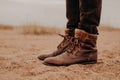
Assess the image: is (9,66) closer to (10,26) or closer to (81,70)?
(81,70)

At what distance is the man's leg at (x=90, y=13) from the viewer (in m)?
2.14

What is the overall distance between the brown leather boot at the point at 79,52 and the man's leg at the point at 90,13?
7 cm

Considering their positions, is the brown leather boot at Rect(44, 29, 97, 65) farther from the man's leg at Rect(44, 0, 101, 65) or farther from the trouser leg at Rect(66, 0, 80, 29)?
the trouser leg at Rect(66, 0, 80, 29)

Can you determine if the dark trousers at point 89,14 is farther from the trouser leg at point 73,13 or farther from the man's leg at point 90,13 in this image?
the trouser leg at point 73,13

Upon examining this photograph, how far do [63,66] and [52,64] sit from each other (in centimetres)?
8

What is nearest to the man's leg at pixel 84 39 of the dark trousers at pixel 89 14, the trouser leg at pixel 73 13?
the dark trousers at pixel 89 14

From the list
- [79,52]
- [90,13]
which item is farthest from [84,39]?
[90,13]

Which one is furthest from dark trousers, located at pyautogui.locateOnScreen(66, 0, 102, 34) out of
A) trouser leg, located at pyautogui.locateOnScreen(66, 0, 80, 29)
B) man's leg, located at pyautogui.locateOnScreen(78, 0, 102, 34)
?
trouser leg, located at pyautogui.locateOnScreen(66, 0, 80, 29)

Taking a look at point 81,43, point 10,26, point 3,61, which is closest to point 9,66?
point 3,61

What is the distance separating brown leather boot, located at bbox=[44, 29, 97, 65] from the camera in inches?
87.5

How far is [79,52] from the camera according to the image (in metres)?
2.26

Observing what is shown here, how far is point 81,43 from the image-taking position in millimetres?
2256

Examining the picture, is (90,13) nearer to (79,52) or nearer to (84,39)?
(84,39)

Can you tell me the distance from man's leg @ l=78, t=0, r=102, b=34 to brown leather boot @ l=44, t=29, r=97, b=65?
0.23ft
